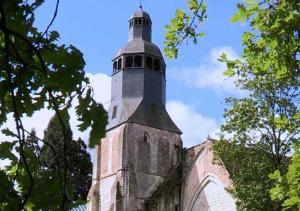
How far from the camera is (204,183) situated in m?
29.2

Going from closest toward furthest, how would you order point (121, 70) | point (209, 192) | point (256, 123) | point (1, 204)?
point (1, 204), point (256, 123), point (209, 192), point (121, 70)

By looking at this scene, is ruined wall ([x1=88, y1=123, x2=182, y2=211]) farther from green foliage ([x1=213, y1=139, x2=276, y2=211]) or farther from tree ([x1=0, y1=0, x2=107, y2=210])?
tree ([x1=0, y1=0, x2=107, y2=210])

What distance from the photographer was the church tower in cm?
3041

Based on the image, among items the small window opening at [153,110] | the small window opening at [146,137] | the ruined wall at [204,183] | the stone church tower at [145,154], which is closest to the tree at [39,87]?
the ruined wall at [204,183]

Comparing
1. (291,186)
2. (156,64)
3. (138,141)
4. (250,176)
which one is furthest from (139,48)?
(291,186)

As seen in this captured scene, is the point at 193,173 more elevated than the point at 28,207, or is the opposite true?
the point at 193,173

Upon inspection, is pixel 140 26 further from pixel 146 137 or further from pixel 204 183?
pixel 204 183

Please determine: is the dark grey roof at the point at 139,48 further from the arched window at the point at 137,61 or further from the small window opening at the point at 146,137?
the small window opening at the point at 146,137

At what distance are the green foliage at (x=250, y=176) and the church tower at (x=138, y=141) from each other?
1060 cm

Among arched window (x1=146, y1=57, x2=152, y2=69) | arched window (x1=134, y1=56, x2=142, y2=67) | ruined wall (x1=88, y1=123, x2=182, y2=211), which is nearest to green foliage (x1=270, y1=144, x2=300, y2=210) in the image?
ruined wall (x1=88, y1=123, x2=182, y2=211)

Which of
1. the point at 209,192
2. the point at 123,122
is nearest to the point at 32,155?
the point at 209,192

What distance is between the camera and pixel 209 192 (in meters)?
28.6

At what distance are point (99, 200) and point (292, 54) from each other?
85.2 ft

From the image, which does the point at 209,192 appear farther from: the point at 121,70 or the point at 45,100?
the point at 45,100
